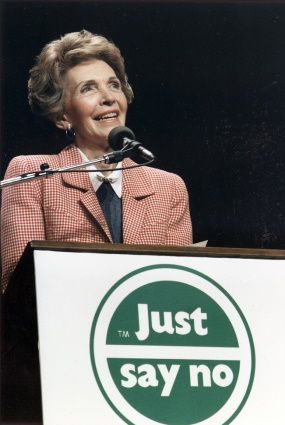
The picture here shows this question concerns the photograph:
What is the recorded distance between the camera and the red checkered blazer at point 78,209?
3213 mm

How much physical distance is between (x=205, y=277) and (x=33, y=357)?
0.50 metres

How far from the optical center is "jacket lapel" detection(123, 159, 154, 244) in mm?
3318

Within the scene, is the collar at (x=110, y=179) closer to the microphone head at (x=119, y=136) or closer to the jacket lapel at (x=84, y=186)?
the jacket lapel at (x=84, y=186)

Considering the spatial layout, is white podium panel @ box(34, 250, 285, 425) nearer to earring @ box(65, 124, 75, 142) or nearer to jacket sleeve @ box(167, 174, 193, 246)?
jacket sleeve @ box(167, 174, 193, 246)

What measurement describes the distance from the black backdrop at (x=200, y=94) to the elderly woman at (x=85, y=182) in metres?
0.06

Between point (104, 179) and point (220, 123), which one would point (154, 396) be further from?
point (220, 123)

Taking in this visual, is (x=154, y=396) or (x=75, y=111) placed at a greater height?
(x=75, y=111)

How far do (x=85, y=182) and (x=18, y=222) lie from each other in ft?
1.00

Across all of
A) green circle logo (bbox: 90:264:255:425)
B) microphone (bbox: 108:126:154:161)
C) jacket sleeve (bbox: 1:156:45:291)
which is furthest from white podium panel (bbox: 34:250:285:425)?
jacket sleeve (bbox: 1:156:45:291)

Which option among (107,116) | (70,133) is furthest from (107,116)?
(70,133)

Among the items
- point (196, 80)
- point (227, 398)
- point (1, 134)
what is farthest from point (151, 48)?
point (227, 398)

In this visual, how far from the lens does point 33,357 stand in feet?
8.25

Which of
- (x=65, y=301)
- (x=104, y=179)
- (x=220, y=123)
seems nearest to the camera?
(x=65, y=301)

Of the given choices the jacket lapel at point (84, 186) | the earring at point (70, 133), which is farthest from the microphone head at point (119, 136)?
the earring at point (70, 133)
